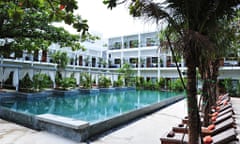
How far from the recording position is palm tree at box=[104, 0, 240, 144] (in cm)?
232

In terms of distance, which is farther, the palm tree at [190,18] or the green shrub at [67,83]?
the green shrub at [67,83]

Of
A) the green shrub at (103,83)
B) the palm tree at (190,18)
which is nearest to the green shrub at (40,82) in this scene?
the green shrub at (103,83)

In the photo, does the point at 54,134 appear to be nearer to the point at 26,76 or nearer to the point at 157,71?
the point at 26,76

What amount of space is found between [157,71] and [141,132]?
22632 mm

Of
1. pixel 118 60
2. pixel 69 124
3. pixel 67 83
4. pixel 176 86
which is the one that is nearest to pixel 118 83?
pixel 176 86

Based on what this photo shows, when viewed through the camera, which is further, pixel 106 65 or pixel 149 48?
pixel 106 65

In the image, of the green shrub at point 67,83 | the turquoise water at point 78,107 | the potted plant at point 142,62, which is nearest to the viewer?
the turquoise water at point 78,107

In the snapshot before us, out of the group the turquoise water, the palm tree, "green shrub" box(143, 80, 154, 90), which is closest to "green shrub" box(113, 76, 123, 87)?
"green shrub" box(143, 80, 154, 90)

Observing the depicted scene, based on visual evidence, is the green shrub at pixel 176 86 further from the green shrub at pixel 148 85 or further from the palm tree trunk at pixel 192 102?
the palm tree trunk at pixel 192 102

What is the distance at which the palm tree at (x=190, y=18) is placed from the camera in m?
2.32

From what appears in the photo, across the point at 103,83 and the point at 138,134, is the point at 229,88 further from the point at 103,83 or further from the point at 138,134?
the point at 138,134

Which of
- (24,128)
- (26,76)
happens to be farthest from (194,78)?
(26,76)

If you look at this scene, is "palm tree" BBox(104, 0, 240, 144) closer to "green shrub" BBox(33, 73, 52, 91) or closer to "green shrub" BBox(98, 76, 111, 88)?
"green shrub" BBox(33, 73, 52, 91)

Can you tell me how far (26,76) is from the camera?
17.0 m
